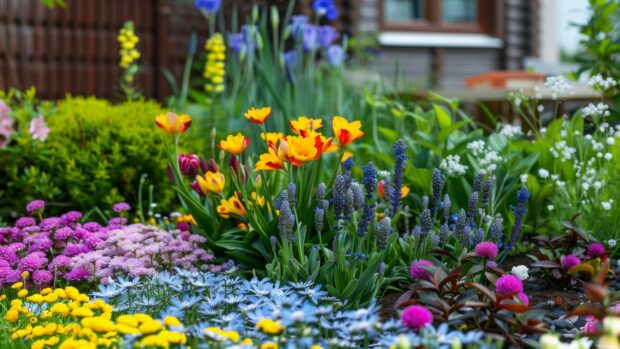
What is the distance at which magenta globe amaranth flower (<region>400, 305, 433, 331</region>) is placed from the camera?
198 centimetres

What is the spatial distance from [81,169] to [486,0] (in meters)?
9.24

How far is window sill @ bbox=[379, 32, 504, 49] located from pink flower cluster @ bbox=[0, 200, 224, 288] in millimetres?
7897

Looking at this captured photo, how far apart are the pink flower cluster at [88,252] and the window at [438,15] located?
8085 millimetres

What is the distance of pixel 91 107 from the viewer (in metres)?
4.83

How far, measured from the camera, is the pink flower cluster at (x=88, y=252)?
9.78ft

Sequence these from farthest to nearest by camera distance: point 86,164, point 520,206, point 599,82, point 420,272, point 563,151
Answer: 1. point 86,164
2. point 599,82
3. point 563,151
4. point 520,206
5. point 420,272


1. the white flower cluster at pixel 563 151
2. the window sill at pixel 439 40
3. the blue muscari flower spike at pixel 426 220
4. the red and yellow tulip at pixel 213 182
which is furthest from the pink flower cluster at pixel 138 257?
the window sill at pixel 439 40

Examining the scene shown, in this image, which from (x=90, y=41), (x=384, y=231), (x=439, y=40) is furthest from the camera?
(x=439, y=40)

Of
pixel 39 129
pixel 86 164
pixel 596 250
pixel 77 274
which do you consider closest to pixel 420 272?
pixel 596 250

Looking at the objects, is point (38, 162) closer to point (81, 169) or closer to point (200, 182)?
point (81, 169)

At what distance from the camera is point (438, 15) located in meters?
11.7

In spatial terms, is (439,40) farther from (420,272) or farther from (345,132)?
(420,272)

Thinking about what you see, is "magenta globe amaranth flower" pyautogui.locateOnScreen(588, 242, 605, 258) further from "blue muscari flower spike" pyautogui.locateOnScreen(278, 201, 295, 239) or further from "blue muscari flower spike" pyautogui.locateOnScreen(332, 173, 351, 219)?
"blue muscari flower spike" pyautogui.locateOnScreen(278, 201, 295, 239)

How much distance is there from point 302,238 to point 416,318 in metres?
0.90
